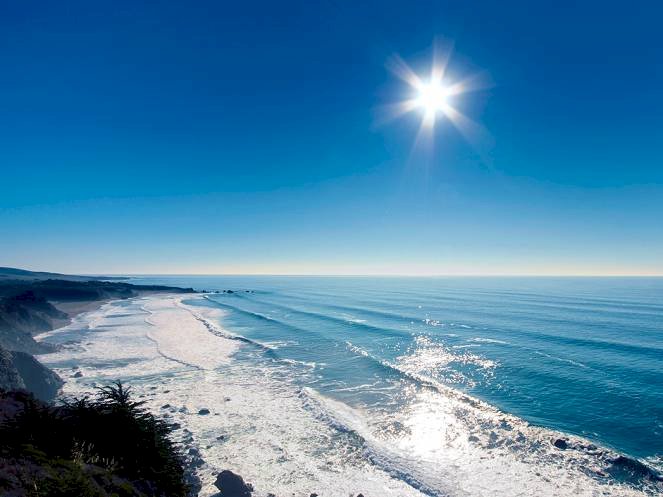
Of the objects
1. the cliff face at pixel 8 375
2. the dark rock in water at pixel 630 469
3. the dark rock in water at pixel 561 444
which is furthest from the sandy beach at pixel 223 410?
the dark rock in water at pixel 630 469

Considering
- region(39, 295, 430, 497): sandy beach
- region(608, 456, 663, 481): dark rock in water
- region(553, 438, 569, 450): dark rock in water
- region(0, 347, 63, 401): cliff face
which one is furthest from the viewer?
region(0, 347, 63, 401): cliff face

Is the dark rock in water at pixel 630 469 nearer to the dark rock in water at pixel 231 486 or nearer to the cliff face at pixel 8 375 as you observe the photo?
the dark rock in water at pixel 231 486

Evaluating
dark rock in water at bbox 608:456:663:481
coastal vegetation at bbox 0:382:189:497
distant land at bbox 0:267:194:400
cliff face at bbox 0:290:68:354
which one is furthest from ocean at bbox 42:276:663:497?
coastal vegetation at bbox 0:382:189:497

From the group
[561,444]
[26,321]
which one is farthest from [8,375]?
[26,321]

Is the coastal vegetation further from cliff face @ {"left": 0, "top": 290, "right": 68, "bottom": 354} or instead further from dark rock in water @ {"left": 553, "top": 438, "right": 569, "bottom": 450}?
cliff face @ {"left": 0, "top": 290, "right": 68, "bottom": 354}

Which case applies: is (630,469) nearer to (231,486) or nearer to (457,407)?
(457,407)
